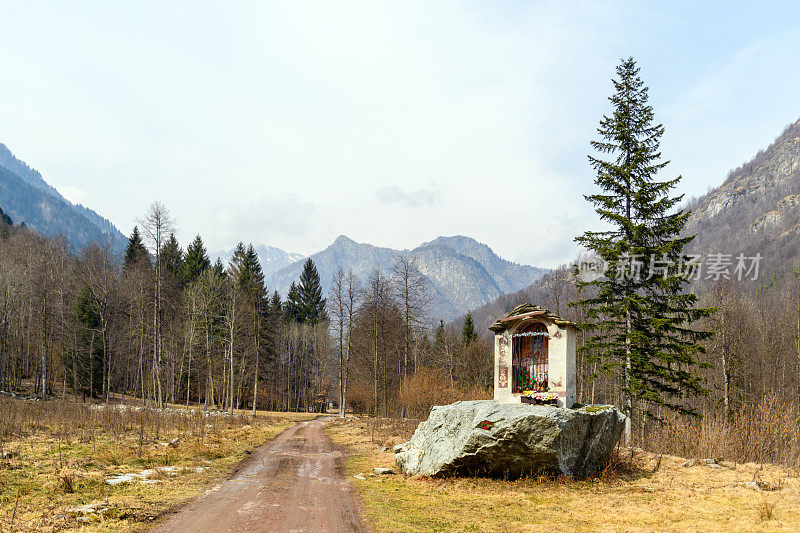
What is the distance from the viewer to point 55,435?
1797 cm

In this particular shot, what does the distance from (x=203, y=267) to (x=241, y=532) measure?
49.8 m

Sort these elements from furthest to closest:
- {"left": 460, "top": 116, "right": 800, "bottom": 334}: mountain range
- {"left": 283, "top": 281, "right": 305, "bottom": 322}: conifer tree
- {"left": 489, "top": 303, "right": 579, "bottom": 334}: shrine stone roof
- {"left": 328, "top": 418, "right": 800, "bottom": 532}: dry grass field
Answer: {"left": 460, "top": 116, "right": 800, "bottom": 334}: mountain range, {"left": 283, "top": 281, "right": 305, "bottom": 322}: conifer tree, {"left": 489, "top": 303, "right": 579, "bottom": 334}: shrine stone roof, {"left": 328, "top": 418, "right": 800, "bottom": 532}: dry grass field

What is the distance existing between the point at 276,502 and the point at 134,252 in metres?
55.4

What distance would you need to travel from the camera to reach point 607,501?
1043cm

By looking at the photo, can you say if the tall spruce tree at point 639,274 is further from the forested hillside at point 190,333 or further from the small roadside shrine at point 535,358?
the forested hillside at point 190,333

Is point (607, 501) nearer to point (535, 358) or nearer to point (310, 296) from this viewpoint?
point (535, 358)

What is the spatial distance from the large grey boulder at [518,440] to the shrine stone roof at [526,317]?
2.69 metres

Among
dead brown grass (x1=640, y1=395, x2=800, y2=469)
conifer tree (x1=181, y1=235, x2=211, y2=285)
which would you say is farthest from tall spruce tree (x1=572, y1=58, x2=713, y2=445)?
conifer tree (x1=181, y1=235, x2=211, y2=285)

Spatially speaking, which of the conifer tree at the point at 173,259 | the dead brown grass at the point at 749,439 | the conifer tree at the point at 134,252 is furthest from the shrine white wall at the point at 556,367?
the conifer tree at the point at 134,252

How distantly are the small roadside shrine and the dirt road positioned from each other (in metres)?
6.11

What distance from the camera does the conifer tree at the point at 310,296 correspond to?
66438 millimetres

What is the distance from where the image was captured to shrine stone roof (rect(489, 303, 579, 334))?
14.4 metres

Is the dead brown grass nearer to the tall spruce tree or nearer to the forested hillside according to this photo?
the tall spruce tree

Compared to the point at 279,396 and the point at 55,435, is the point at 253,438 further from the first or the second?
the point at 279,396
